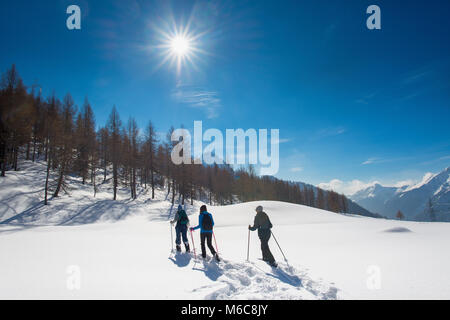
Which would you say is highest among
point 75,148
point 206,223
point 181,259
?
point 75,148

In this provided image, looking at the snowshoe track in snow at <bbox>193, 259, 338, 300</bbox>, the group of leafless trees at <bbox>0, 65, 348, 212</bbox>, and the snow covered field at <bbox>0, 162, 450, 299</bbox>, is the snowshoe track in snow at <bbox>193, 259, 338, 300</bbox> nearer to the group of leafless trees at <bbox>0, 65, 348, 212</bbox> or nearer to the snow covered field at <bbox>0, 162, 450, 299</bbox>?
the snow covered field at <bbox>0, 162, 450, 299</bbox>

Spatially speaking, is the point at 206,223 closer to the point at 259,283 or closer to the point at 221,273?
the point at 221,273

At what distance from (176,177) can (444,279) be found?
33889mm

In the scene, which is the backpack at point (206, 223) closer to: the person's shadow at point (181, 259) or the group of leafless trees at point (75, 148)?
the person's shadow at point (181, 259)

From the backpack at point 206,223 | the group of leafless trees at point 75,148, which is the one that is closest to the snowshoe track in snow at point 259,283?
Result: the backpack at point 206,223

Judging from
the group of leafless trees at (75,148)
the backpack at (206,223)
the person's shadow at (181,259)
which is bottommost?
the person's shadow at (181,259)

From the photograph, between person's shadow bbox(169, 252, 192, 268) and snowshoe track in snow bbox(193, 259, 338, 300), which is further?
person's shadow bbox(169, 252, 192, 268)

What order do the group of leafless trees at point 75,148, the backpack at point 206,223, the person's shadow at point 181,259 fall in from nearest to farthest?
the person's shadow at point 181,259, the backpack at point 206,223, the group of leafless trees at point 75,148

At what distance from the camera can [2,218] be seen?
59.2 ft

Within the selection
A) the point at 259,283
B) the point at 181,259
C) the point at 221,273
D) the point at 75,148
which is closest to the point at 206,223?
the point at 181,259

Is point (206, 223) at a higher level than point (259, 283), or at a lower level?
higher

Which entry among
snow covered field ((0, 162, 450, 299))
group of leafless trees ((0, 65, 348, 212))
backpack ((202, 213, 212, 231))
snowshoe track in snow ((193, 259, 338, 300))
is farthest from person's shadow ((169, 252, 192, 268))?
group of leafless trees ((0, 65, 348, 212))
